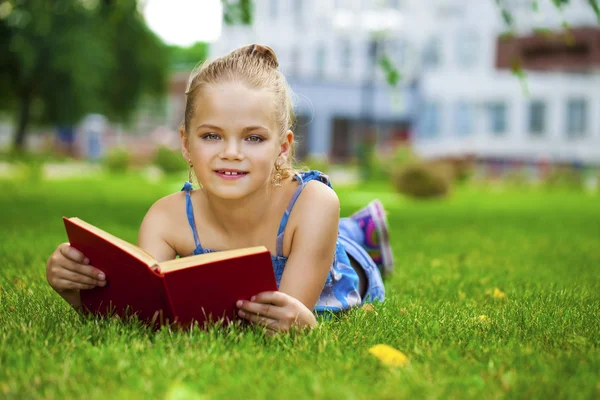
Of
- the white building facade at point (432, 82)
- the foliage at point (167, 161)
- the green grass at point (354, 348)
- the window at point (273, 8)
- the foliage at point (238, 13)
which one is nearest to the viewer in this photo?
the green grass at point (354, 348)

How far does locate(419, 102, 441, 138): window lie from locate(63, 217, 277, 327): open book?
91.5ft

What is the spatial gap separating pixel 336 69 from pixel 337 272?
29.8 m

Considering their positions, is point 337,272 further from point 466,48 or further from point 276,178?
point 466,48

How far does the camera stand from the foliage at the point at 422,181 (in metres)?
12.6

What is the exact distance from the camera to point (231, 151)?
244cm

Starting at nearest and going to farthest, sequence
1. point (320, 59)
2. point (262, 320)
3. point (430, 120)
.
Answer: point (262, 320)
point (430, 120)
point (320, 59)

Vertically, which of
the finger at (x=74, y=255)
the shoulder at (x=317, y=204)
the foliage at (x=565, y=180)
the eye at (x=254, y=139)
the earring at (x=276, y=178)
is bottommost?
the foliage at (x=565, y=180)

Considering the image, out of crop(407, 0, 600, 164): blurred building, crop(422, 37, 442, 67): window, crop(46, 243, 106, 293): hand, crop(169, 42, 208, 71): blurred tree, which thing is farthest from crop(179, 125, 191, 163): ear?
crop(169, 42, 208, 71): blurred tree

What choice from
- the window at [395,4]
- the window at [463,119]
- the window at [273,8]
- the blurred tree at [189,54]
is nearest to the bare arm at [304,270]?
the window at [463,119]

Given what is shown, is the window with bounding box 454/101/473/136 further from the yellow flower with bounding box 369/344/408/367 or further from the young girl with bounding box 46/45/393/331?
the yellow flower with bounding box 369/344/408/367

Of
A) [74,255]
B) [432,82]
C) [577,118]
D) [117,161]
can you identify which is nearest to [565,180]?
[577,118]

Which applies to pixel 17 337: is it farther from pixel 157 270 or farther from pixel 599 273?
pixel 599 273

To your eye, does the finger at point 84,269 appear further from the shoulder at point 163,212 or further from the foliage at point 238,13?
the foliage at point 238,13

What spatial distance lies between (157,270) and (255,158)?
1.87 ft
